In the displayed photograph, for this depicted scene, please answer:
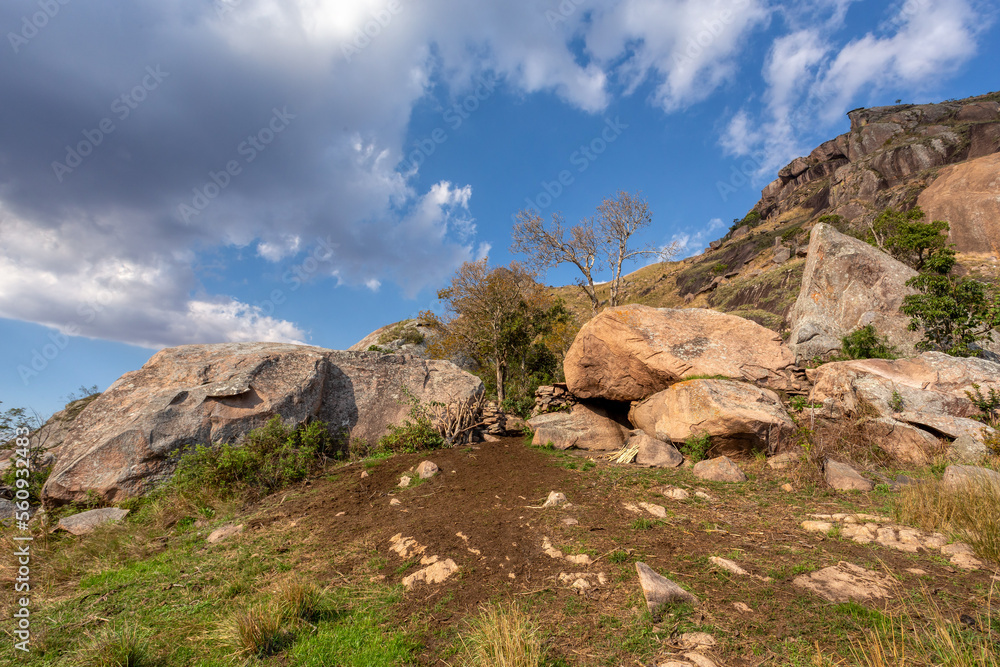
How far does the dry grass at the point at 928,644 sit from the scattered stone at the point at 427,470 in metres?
5.38

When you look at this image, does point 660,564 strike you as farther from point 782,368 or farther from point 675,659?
point 782,368

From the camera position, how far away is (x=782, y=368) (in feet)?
29.6

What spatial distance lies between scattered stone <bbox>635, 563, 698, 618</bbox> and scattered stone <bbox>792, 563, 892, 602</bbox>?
103cm

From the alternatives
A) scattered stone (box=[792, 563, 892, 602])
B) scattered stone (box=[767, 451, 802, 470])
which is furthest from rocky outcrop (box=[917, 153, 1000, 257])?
scattered stone (box=[792, 563, 892, 602])

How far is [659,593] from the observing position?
308 centimetres

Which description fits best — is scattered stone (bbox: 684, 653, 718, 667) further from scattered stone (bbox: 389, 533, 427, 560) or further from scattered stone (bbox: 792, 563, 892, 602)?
scattered stone (bbox: 389, 533, 427, 560)

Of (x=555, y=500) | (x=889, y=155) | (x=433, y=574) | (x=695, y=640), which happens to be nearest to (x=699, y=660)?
(x=695, y=640)

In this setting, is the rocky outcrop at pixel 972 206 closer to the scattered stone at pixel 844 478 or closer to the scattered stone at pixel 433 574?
the scattered stone at pixel 844 478

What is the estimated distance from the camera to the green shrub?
7601 mm

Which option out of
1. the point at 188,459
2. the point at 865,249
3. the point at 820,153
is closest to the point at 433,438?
the point at 188,459

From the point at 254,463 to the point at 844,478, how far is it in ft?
30.5

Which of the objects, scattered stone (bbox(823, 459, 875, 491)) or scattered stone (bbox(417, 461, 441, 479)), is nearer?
scattered stone (bbox(823, 459, 875, 491))

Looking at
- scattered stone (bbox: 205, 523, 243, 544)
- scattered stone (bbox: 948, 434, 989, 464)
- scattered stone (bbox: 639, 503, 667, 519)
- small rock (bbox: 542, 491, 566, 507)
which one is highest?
scattered stone (bbox: 205, 523, 243, 544)

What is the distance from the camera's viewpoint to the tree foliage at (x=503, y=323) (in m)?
18.9
